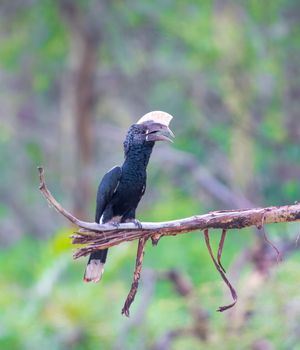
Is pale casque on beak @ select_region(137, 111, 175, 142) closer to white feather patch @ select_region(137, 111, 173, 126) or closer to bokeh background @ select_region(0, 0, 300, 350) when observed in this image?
white feather patch @ select_region(137, 111, 173, 126)

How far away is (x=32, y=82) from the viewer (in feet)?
61.7

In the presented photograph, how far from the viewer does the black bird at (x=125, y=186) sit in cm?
477

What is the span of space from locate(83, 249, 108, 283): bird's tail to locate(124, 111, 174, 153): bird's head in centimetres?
51

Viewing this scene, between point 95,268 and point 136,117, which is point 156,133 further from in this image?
point 136,117

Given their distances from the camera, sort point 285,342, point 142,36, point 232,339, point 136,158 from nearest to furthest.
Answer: point 136,158, point 285,342, point 232,339, point 142,36

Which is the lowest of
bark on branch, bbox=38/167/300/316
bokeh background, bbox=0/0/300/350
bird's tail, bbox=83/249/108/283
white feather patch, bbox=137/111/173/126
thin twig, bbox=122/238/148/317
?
thin twig, bbox=122/238/148/317

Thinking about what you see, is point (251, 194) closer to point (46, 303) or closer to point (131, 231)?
point (46, 303)

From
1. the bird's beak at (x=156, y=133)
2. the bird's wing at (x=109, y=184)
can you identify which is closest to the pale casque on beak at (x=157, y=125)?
the bird's beak at (x=156, y=133)

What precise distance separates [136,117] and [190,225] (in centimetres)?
1473

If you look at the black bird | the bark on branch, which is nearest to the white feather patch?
the black bird

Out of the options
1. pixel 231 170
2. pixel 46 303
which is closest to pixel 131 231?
pixel 46 303

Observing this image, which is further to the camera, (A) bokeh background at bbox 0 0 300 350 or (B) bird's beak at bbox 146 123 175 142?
(A) bokeh background at bbox 0 0 300 350

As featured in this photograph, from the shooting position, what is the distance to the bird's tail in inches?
184

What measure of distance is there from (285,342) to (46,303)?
358cm
